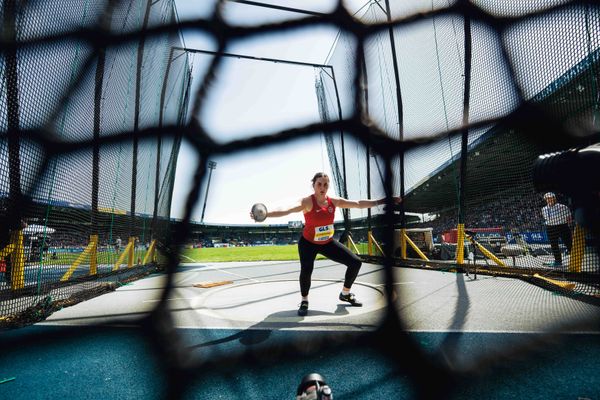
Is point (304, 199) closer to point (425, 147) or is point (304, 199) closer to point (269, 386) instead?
point (269, 386)

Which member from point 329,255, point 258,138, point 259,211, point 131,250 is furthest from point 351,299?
point 131,250

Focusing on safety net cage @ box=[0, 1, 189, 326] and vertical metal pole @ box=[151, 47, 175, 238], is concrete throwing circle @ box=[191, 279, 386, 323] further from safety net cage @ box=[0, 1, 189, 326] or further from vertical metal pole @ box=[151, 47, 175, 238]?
vertical metal pole @ box=[151, 47, 175, 238]

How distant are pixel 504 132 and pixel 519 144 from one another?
0.29 m

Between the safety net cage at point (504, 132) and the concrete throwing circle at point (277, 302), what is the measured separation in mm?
1784

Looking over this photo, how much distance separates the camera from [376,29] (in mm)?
7164

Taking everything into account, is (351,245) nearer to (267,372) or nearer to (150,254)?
(150,254)

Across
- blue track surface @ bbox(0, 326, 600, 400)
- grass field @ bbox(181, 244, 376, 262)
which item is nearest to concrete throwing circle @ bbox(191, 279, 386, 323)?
blue track surface @ bbox(0, 326, 600, 400)

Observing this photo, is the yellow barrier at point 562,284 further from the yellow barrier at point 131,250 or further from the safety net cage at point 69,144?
the yellow barrier at point 131,250

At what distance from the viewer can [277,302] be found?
313 cm

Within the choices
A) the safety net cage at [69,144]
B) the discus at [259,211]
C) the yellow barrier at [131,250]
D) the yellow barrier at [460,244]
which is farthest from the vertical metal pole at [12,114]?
the yellow barrier at [460,244]

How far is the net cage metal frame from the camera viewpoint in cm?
149

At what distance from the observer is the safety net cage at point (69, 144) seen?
2660 millimetres

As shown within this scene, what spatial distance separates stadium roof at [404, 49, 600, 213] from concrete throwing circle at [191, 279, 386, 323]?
2526 millimetres

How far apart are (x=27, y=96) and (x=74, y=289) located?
233 cm
